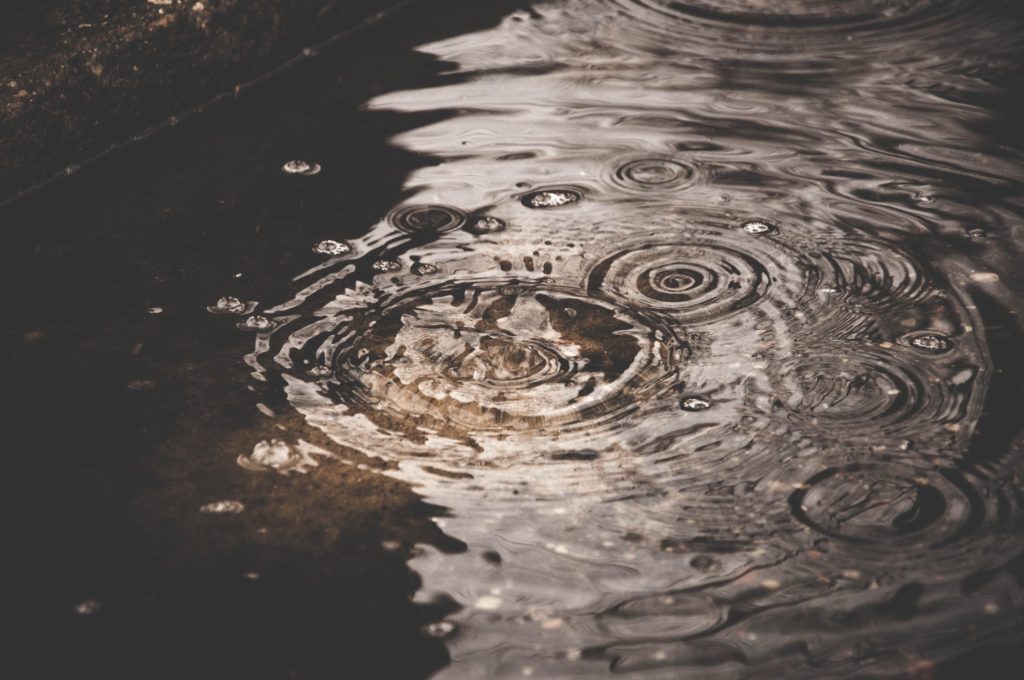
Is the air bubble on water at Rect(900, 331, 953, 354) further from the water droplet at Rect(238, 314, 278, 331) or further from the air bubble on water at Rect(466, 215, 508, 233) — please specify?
the water droplet at Rect(238, 314, 278, 331)

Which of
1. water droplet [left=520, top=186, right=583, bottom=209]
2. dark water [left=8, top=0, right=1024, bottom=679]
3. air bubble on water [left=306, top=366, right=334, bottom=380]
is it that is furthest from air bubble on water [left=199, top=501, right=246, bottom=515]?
water droplet [left=520, top=186, right=583, bottom=209]

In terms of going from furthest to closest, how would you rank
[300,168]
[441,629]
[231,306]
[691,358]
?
1. [300,168]
2. [231,306]
3. [691,358]
4. [441,629]

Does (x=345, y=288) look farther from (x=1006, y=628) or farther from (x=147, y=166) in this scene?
(x=1006, y=628)

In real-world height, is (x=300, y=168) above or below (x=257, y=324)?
above

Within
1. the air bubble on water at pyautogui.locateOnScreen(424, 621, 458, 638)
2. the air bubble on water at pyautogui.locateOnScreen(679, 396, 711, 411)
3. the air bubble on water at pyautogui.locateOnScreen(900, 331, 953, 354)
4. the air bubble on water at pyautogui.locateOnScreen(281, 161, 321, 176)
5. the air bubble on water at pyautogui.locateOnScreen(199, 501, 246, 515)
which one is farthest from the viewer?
the air bubble on water at pyautogui.locateOnScreen(281, 161, 321, 176)

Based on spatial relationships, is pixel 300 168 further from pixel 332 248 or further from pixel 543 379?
pixel 543 379

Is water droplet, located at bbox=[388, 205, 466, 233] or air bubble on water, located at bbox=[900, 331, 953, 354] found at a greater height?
water droplet, located at bbox=[388, 205, 466, 233]

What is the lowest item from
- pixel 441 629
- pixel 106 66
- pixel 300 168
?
pixel 441 629

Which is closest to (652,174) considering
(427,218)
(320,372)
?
(427,218)
